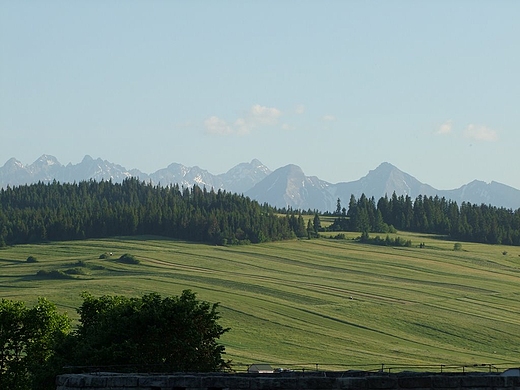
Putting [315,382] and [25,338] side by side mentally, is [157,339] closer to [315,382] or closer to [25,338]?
[25,338]

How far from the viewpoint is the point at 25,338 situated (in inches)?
2950

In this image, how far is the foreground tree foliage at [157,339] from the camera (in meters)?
57.2

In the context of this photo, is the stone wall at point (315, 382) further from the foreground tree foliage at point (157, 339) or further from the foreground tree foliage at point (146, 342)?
the foreground tree foliage at point (157, 339)

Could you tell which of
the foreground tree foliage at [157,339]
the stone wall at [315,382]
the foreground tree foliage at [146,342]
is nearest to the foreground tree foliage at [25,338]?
the foreground tree foliage at [146,342]

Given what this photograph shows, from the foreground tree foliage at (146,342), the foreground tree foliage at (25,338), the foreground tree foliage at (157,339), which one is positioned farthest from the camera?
the foreground tree foliage at (25,338)

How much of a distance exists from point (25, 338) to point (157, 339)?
799 inches

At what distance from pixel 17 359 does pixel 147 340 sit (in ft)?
65.9

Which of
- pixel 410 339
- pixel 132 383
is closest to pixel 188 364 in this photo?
pixel 132 383

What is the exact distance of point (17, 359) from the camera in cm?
7406

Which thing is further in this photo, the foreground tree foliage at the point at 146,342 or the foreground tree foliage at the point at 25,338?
the foreground tree foliage at the point at 25,338

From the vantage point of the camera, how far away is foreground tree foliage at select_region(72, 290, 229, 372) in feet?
188

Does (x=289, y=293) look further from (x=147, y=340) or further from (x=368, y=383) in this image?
(x=368, y=383)

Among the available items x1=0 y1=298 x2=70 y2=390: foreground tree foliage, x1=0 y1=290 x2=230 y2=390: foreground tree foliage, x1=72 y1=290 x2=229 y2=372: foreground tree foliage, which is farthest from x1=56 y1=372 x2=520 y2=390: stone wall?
x1=0 y1=298 x2=70 y2=390: foreground tree foliage

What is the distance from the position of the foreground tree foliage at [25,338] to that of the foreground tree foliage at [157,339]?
1172cm
